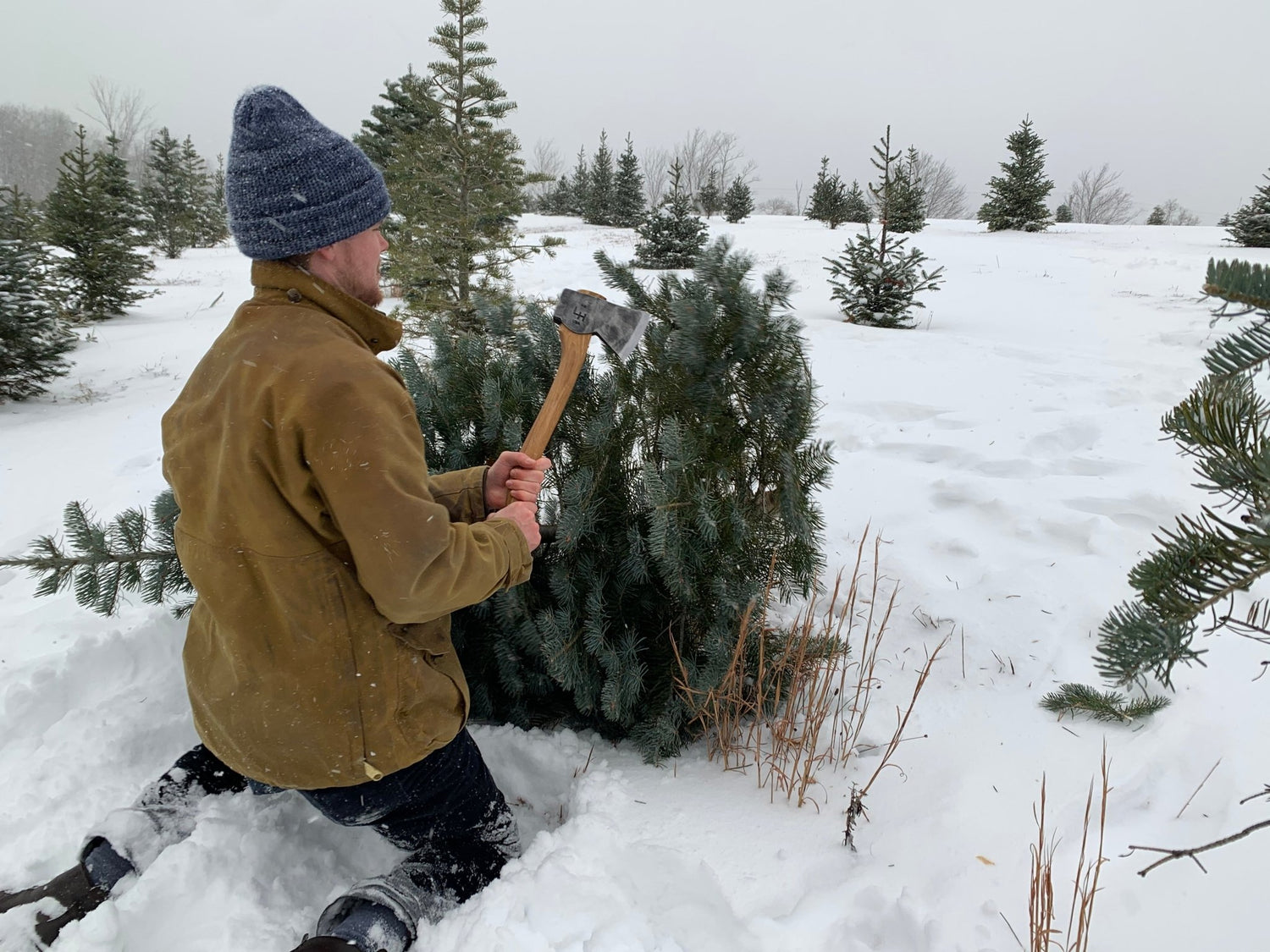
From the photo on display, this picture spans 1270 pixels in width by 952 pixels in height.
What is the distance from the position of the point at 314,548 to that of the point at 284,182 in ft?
2.43

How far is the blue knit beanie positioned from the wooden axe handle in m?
0.69

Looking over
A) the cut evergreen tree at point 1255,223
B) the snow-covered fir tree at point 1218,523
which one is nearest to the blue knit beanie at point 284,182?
the snow-covered fir tree at point 1218,523

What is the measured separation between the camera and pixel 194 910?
170 centimetres

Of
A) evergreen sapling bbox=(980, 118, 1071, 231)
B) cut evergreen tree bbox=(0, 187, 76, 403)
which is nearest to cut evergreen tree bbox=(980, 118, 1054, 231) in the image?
evergreen sapling bbox=(980, 118, 1071, 231)

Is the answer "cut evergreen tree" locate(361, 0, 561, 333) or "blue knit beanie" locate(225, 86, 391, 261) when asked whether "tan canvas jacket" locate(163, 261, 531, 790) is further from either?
"cut evergreen tree" locate(361, 0, 561, 333)

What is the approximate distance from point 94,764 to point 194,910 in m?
0.73

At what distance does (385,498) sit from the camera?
132cm

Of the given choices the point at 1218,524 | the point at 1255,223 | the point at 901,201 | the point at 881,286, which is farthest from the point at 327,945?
the point at 1255,223

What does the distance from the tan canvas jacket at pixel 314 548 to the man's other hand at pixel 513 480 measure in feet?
0.63

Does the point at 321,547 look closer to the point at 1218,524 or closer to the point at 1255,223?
the point at 1218,524

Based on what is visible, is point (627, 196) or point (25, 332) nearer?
point (25, 332)

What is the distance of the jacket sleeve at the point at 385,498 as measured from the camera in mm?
1301

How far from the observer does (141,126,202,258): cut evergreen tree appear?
2364cm

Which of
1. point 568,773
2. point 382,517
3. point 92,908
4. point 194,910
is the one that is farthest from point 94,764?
point 382,517
